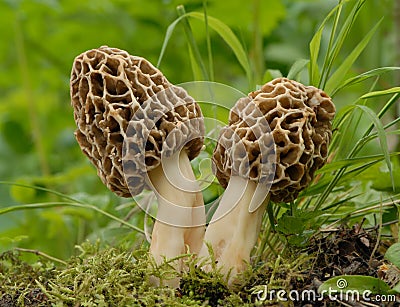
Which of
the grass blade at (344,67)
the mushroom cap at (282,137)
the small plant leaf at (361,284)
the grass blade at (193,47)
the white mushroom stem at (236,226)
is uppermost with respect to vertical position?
the grass blade at (193,47)

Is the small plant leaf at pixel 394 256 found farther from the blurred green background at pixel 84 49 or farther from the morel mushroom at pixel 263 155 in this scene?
the blurred green background at pixel 84 49

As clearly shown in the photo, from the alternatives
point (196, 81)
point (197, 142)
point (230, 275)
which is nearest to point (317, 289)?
point (230, 275)

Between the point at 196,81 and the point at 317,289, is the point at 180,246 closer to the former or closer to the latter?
the point at 317,289

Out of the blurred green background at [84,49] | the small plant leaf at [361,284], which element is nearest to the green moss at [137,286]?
the small plant leaf at [361,284]

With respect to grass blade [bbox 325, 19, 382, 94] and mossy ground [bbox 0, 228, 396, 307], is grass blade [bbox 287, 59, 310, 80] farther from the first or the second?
mossy ground [bbox 0, 228, 396, 307]
